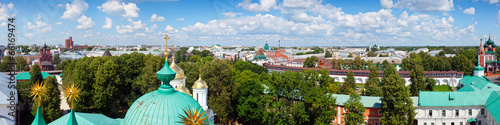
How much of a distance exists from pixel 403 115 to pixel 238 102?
13.7 m

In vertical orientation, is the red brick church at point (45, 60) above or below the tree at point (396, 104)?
above

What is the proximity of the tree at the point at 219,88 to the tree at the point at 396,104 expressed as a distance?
40.7 ft

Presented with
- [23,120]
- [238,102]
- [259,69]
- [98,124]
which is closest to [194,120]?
[98,124]

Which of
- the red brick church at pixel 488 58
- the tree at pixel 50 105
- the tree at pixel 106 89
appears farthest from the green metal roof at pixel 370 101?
the red brick church at pixel 488 58

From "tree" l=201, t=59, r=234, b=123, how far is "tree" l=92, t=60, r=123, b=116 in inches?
318

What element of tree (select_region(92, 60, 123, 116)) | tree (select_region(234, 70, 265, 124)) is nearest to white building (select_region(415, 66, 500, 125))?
tree (select_region(234, 70, 265, 124))

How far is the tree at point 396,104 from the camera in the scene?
23.2 metres

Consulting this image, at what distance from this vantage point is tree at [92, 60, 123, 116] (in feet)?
87.2

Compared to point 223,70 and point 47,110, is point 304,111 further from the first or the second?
point 47,110

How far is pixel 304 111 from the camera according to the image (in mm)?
23828

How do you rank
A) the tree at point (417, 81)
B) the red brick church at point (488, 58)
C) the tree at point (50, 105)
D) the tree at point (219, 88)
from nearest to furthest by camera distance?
1. the tree at point (50, 105)
2. the tree at point (219, 88)
3. the tree at point (417, 81)
4. the red brick church at point (488, 58)

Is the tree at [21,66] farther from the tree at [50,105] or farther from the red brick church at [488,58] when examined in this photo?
the red brick church at [488,58]

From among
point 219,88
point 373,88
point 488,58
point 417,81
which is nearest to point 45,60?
point 219,88

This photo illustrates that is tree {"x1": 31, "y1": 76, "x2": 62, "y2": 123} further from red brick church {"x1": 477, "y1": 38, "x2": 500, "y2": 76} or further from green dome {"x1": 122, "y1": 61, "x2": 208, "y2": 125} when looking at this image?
red brick church {"x1": 477, "y1": 38, "x2": 500, "y2": 76}
